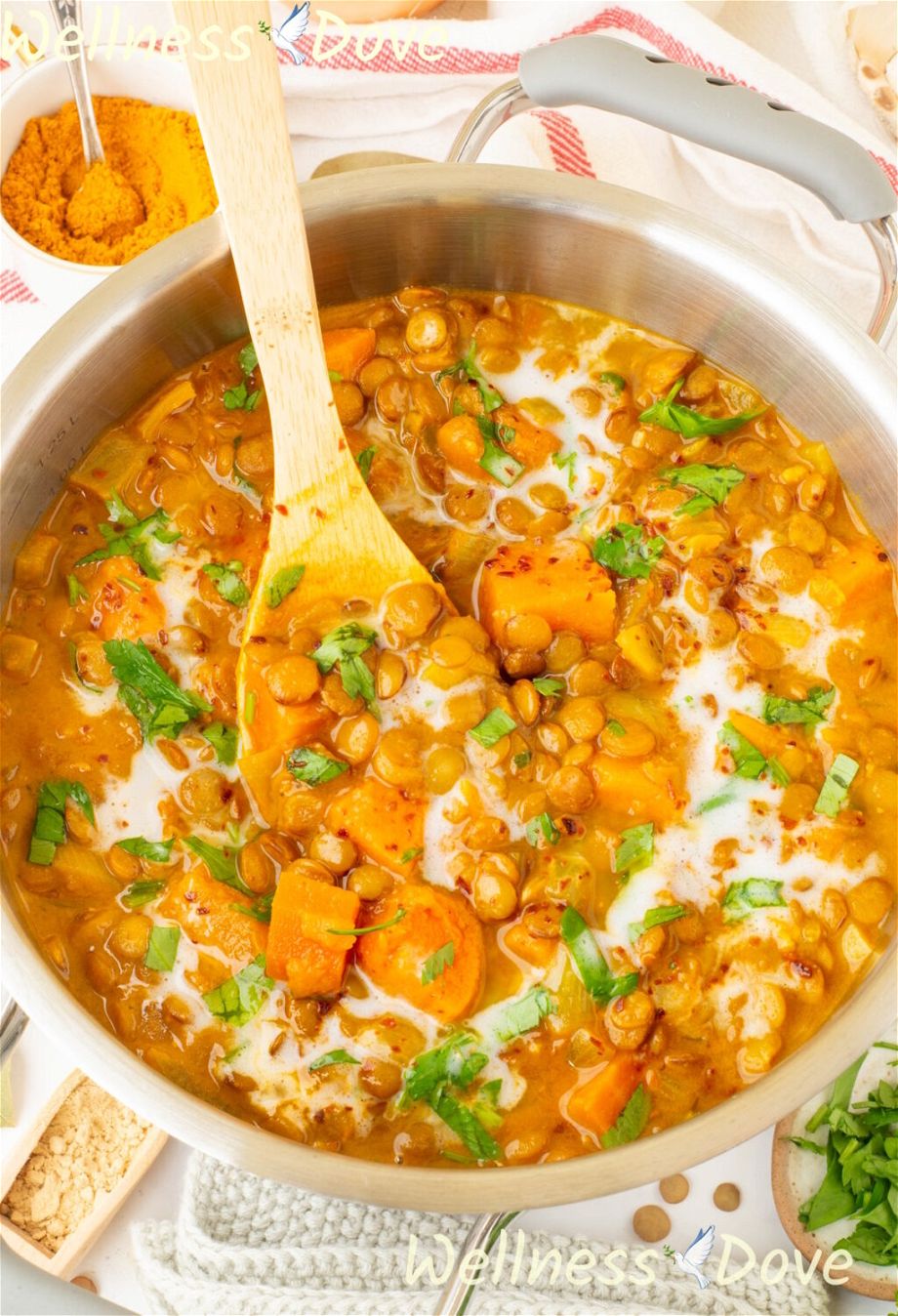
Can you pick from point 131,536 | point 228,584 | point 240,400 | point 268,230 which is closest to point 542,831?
point 228,584

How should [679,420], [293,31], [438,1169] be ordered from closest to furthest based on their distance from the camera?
1. [438,1169]
2. [679,420]
3. [293,31]

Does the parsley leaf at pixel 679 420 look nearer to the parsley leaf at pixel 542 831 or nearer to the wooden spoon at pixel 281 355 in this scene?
the wooden spoon at pixel 281 355

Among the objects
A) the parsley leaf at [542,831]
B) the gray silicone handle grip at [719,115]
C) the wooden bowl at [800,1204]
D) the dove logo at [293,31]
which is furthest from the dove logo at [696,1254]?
the dove logo at [293,31]

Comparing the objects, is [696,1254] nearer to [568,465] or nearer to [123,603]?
[568,465]

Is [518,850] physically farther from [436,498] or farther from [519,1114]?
[436,498]

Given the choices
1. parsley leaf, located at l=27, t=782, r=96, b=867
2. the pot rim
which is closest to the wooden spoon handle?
the pot rim

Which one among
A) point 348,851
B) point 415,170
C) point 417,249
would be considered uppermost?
point 415,170

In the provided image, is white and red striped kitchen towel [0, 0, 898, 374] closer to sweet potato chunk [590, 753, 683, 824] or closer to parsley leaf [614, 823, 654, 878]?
sweet potato chunk [590, 753, 683, 824]

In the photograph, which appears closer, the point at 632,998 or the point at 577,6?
the point at 632,998

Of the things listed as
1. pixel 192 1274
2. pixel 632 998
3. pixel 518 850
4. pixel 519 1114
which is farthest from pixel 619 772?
pixel 192 1274
